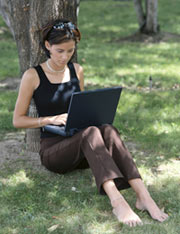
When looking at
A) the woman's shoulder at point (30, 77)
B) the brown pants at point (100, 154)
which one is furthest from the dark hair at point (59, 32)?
the brown pants at point (100, 154)

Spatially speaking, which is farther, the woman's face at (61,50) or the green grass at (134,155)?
the woman's face at (61,50)

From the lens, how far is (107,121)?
387 cm

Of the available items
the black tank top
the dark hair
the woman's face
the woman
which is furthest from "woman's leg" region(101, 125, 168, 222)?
the dark hair

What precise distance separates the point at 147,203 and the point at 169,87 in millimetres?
4543

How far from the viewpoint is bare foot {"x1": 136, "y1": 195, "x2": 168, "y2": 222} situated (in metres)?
3.31

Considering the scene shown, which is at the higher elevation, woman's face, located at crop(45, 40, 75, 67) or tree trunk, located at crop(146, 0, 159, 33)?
woman's face, located at crop(45, 40, 75, 67)

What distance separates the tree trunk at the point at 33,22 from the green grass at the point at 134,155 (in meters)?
0.57

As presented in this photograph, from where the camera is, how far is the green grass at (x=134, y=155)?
10.9 feet

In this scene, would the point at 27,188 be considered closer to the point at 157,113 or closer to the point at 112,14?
the point at 157,113

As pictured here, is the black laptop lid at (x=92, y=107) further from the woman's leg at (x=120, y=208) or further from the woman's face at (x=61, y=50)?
the woman's leg at (x=120, y=208)

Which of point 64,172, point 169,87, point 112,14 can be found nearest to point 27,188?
point 64,172

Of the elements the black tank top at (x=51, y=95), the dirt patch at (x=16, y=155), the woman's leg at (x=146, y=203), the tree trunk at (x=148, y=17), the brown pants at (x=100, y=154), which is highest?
the black tank top at (x=51, y=95)

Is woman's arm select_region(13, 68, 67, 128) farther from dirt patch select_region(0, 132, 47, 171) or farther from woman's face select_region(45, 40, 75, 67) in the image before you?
dirt patch select_region(0, 132, 47, 171)

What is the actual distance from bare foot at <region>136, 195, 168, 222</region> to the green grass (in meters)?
0.05
